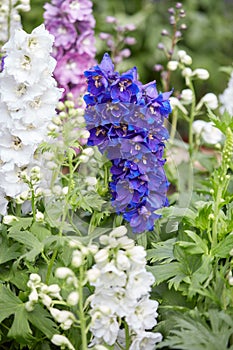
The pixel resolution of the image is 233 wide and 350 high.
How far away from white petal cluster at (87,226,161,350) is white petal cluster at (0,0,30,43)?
3.56 ft

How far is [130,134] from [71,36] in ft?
2.86

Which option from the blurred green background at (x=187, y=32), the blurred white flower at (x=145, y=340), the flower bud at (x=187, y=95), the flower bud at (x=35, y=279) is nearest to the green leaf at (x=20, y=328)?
the flower bud at (x=35, y=279)

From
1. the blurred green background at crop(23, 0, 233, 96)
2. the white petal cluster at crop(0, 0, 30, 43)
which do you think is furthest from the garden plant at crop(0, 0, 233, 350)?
the blurred green background at crop(23, 0, 233, 96)

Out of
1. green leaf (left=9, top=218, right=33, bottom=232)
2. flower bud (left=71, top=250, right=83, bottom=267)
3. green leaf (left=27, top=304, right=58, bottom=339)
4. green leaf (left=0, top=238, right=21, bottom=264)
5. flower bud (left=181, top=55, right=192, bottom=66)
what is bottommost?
green leaf (left=27, top=304, right=58, bottom=339)

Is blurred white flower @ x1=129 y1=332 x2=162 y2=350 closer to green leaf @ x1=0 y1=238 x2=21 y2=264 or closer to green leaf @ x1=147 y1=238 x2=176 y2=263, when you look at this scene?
green leaf @ x1=147 y1=238 x2=176 y2=263

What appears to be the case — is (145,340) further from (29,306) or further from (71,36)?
(71,36)

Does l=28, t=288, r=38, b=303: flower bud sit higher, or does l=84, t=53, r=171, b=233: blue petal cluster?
l=84, t=53, r=171, b=233: blue petal cluster

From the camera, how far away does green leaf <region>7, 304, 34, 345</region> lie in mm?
1662

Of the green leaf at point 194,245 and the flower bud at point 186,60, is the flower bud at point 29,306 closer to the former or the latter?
the green leaf at point 194,245

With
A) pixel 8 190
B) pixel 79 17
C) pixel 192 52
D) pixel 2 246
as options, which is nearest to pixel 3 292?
pixel 2 246

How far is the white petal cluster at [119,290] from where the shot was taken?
59.5 inches

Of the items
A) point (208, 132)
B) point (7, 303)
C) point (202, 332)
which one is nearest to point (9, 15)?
point (208, 132)

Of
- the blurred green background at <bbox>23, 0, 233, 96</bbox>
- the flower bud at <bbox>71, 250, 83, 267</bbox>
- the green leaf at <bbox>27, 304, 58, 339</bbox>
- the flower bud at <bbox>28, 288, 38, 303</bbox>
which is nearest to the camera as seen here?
the flower bud at <bbox>71, 250, 83, 267</bbox>

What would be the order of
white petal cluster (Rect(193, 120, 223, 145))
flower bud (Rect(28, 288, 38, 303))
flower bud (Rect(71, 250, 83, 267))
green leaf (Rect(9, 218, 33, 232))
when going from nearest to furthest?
flower bud (Rect(71, 250, 83, 267))
flower bud (Rect(28, 288, 38, 303))
green leaf (Rect(9, 218, 33, 232))
white petal cluster (Rect(193, 120, 223, 145))
